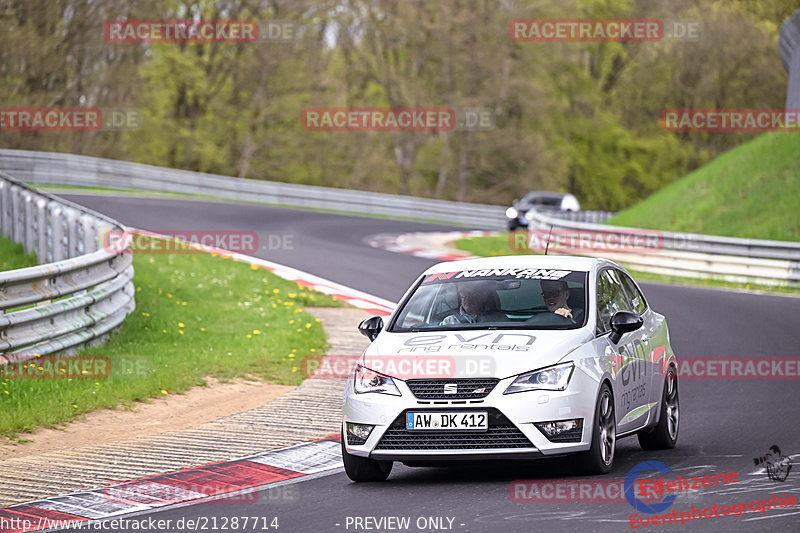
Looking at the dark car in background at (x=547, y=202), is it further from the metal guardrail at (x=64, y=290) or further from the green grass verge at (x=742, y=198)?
the metal guardrail at (x=64, y=290)

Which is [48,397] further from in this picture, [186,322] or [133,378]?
[186,322]

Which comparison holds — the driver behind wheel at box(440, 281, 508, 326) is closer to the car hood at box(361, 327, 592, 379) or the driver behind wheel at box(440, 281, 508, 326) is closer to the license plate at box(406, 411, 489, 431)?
the car hood at box(361, 327, 592, 379)

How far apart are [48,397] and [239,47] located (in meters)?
47.5

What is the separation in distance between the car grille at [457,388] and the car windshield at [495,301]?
78 cm

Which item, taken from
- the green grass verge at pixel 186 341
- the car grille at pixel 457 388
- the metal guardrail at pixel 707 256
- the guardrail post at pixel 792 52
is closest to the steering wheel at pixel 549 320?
the car grille at pixel 457 388

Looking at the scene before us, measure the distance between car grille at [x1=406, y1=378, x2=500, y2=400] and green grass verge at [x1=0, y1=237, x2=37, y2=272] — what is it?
1139 centimetres

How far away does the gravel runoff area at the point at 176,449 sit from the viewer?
8102 mm

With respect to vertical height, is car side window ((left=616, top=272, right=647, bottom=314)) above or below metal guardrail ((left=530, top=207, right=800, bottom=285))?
above

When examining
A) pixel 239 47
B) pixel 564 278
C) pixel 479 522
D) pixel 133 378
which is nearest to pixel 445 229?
pixel 239 47

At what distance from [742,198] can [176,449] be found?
2366 cm

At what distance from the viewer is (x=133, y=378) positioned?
463 inches

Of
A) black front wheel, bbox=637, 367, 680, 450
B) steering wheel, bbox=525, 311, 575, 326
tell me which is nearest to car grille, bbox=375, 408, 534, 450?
steering wheel, bbox=525, 311, 575, 326

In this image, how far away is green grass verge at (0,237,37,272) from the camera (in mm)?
17984

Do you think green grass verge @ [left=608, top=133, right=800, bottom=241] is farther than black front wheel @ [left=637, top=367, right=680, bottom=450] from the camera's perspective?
Yes
